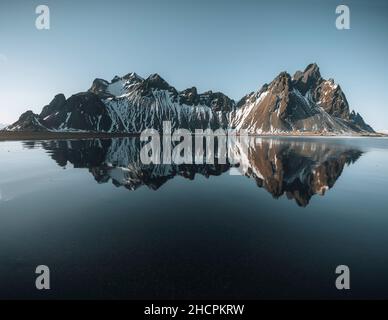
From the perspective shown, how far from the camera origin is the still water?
1336 centimetres

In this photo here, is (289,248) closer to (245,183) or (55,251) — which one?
(55,251)

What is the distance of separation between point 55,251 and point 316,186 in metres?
32.5

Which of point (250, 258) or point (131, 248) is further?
point (131, 248)

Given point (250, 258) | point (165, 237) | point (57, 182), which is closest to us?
point (250, 258)

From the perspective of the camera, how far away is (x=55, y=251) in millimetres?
16859

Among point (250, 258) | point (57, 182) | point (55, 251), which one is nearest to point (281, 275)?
point (250, 258)

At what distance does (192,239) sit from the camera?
61.8ft

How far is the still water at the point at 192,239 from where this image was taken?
43.8 ft
